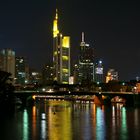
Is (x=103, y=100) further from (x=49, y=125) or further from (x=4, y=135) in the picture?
(x=4, y=135)

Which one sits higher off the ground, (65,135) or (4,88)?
(4,88)

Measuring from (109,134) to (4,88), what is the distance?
62246 millimetres

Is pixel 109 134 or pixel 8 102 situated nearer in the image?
pixel 109 134

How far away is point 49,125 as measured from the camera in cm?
8494

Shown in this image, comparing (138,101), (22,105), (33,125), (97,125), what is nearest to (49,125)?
(33,125)

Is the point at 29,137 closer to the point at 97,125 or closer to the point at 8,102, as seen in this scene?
the point at 97,125

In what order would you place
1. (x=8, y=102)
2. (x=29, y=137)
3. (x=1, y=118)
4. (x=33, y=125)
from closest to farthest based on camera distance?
1. (x=29, y=137)
2. (x=33, y=125)
3. (x=1, y=118)
4. (x=8, y=102)

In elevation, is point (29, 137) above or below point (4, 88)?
below

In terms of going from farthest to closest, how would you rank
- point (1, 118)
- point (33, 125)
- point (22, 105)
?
point (22, 105)
point (1, 118)
point (33, 125)

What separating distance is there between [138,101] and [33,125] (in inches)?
3134

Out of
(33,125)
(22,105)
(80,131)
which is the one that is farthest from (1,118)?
(22,105)

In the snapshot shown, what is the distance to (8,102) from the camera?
12975 centimetres

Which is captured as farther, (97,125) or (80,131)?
(97,125)

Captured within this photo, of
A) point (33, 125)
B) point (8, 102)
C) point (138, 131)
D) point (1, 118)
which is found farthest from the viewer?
point (8, 102)
